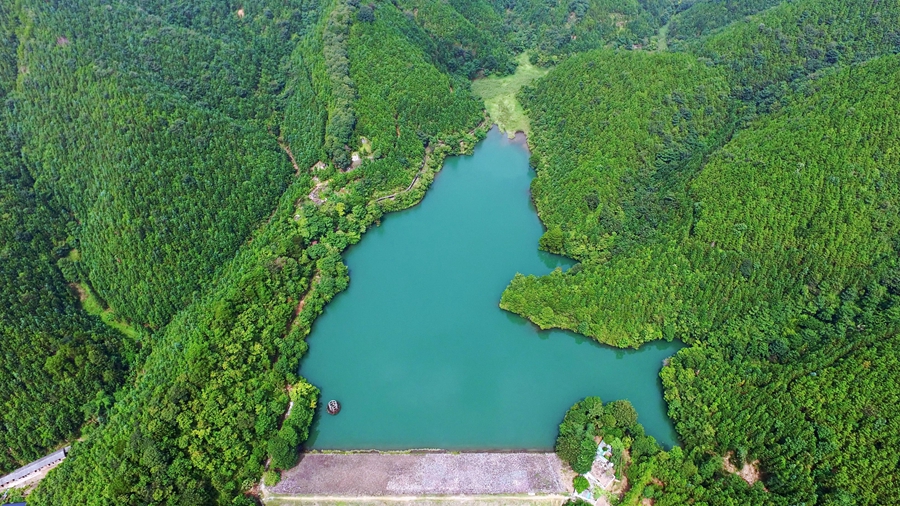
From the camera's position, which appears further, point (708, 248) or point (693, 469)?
point (708, 248)

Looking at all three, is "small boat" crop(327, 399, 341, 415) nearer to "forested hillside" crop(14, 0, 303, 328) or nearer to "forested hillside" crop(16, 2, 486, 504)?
"forested hillside" crop(16, 2, 486, 504)

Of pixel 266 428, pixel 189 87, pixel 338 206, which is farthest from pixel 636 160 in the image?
pixel 189 87

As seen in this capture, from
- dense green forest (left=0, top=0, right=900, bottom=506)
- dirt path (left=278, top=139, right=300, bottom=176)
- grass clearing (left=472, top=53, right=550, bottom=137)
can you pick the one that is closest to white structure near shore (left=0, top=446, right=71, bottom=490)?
dense green forest (left=0, top=0, right=900, bottom=506)

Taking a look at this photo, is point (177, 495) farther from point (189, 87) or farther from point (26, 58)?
point (26, 58)

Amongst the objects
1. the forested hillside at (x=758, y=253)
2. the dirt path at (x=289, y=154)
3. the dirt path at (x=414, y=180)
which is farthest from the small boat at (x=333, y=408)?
the dirt path at (x=289, y=154)

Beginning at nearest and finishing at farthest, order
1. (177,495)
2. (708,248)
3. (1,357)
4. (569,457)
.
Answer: (177,495)
(569,457)
(1,357)
(708,248)

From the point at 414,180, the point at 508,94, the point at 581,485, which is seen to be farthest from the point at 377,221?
the point at 581,485

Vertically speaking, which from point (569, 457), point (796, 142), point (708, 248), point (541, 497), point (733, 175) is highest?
point (796, 142)

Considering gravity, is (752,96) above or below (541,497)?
above
